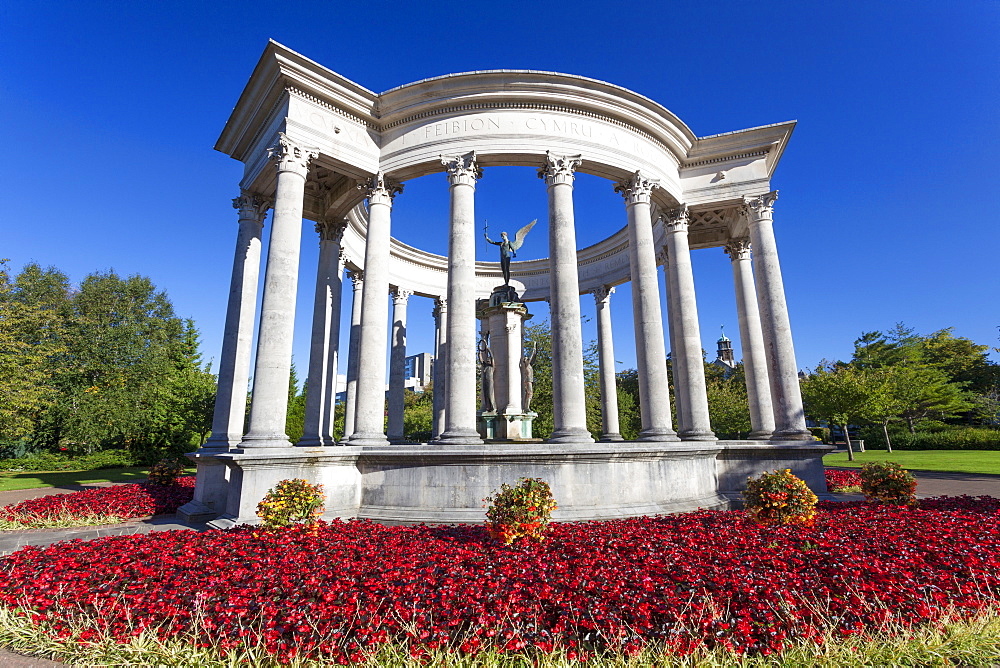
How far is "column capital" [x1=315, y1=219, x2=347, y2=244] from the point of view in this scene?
28.5 m

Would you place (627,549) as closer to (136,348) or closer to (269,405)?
(269,405)

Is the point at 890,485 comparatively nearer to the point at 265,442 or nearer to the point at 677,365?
the point at 677,365

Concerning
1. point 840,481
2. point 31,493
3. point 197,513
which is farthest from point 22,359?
point 840,481

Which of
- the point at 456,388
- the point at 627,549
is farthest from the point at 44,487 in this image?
the point at 627,549

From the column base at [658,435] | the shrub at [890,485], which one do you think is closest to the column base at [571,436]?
the column base at [658,435]

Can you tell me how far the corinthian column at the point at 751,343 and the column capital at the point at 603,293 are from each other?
358 inches

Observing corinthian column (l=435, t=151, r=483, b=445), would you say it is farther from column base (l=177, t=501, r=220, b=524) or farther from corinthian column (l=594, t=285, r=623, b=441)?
corinthian column (l=594, t=285, r=623, b=441)

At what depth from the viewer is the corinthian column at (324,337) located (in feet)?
84.5

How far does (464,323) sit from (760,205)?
759 inches

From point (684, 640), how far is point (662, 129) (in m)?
25.4

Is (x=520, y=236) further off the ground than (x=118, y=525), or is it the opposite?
(x=520, y=236)

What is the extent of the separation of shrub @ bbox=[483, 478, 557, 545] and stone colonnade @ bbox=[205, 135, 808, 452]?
583 centimetres

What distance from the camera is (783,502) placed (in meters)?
13.5

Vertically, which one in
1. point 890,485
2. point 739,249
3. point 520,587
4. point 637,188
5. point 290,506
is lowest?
point 520,587
